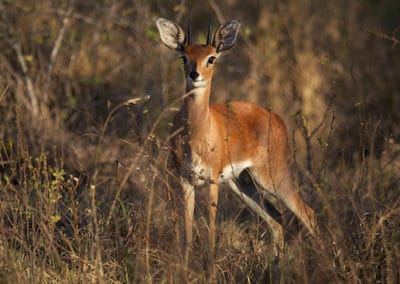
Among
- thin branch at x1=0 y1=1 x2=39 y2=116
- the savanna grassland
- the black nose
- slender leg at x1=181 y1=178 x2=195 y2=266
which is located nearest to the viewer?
the savanna grassland

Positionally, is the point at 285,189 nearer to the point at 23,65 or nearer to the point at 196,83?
the point at 196,83

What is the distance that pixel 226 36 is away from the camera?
6742mm

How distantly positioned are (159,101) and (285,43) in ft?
11.7

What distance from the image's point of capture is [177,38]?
6746mm

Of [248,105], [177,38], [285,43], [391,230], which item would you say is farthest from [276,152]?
[285,43]

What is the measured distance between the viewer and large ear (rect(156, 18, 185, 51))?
6.72 meters

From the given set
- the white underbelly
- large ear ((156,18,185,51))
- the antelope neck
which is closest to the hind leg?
the white underbelly

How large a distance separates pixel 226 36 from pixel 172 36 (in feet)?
1.48

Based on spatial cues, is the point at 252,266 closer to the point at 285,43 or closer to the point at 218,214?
the point at 218,214

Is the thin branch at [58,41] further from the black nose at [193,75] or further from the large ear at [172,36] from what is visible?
the black nose at [193,75]

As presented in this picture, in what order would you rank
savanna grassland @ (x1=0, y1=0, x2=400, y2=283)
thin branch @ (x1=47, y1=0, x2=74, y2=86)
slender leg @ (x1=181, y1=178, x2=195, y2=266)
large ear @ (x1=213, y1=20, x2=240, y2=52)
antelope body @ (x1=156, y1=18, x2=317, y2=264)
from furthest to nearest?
1. thin branch @ (x1=47, y1=0, x2=74, y2=86)
2. large ear @ (x1=213, y1=20, x2=240, y2=52)
3. antelope body @ (x1=156, y1=18, x2=317, y2=264)
4. slender leg @ (x1=181, y1=178, x2=195, y2=266)
5. savanna grassland @ (x1=0, y1=0, x2=400, y2=283)

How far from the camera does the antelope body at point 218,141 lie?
20.7ft

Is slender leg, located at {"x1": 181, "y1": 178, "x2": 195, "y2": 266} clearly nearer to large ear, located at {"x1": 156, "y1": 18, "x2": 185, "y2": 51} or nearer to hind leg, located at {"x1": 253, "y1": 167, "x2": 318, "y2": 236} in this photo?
hind leg, located at {"x1": 253, "y1": 167, "x2": 318, "y2": 236}

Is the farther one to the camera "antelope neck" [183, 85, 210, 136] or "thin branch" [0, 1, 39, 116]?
"thin branch" [0, 1, 39, 116]
